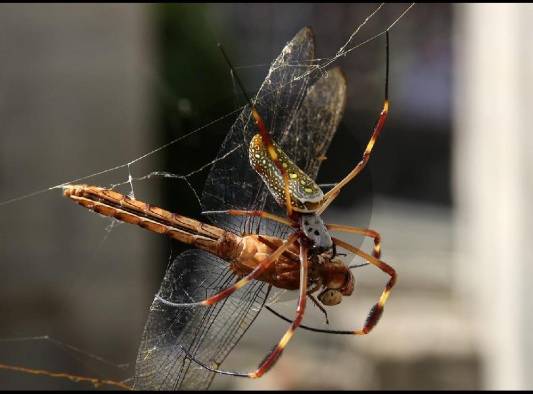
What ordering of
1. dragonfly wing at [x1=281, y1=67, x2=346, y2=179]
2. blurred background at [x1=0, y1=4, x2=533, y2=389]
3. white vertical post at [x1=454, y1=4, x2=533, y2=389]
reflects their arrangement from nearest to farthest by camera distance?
dragonfly wing at [x1=281, y1=67, x2=346, y2=179]
white vertical post at [x1=454, y1=4, x2=533, y2=389]
blurred background at [x1=0, y1=4, x2=533, y2=389]

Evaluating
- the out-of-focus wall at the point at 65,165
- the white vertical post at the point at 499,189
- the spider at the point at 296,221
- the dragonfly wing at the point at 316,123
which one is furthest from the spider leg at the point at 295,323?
the out-of-focus wall at the point at 65,165

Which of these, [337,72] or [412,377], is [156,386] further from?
[412,377]

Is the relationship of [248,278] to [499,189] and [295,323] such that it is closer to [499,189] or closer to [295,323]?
[295,323]

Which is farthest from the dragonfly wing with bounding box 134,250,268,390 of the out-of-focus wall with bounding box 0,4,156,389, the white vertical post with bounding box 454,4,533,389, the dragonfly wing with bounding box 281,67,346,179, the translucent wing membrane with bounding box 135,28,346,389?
the out-of-focus wall with bounding box 0,4,156,389

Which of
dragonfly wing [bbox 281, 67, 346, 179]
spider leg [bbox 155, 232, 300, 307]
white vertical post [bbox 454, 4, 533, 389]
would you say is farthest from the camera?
white vertical post [bbox 454, 4, 533, 389]

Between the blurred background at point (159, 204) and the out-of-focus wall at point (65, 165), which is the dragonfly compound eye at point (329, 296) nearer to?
the blurred background at point (159, 204)

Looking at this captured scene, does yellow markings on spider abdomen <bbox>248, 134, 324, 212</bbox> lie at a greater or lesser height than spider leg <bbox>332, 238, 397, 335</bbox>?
greater

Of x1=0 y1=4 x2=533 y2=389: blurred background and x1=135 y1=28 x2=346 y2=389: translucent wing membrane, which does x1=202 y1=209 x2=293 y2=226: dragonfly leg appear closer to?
x1=135 y1=28 x2=346 y2=389: translucent wing membrane

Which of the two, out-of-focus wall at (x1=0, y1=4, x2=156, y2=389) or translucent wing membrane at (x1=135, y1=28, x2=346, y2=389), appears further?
out-of-focus wall at (x1=0, y1=4, x2=156, y2=389)
